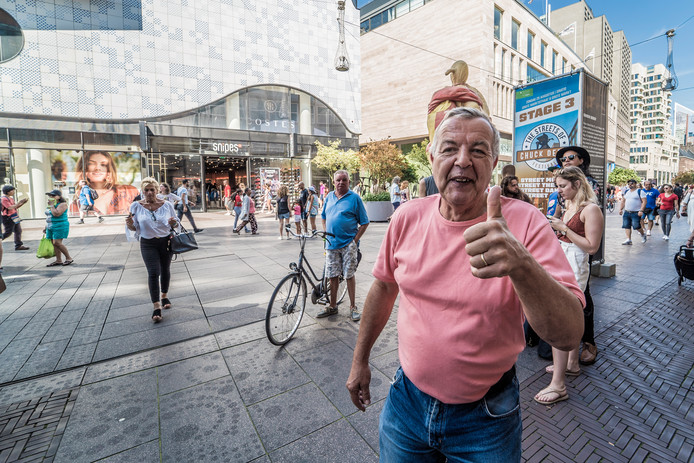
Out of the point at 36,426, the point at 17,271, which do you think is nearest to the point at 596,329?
the point at 36,426

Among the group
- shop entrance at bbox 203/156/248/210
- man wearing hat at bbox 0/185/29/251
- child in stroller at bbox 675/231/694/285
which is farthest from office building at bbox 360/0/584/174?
child in stroller at bbox 675/231/694/285

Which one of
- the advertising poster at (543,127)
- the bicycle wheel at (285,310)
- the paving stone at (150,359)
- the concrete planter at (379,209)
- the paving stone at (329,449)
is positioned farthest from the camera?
the concrete planter at (379,209)

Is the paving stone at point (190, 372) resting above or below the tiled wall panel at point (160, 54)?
below

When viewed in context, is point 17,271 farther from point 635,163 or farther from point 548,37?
point 635,163

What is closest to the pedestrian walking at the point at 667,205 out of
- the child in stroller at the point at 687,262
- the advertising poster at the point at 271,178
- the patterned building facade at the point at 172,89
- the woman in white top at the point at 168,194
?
the child in stroller at the point at 687,262

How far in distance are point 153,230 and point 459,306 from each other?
4874 millimetres

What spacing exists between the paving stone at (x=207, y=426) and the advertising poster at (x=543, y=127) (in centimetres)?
610

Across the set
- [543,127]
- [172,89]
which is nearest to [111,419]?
[543,127]

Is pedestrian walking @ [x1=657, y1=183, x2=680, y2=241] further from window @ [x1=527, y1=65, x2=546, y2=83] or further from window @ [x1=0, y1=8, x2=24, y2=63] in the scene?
window @ [x1=527, y1=65, x2=546, y2=83]

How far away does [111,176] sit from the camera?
20.1 metres

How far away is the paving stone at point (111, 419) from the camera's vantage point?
2.50m

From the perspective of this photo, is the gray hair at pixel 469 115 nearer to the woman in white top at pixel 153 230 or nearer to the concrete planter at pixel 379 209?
the woman in white top at pixel 153 230

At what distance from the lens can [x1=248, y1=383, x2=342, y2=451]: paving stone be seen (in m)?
2.60

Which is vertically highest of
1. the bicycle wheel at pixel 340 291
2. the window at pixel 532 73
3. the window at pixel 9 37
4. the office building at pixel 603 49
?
the office building at pixel 603 49
